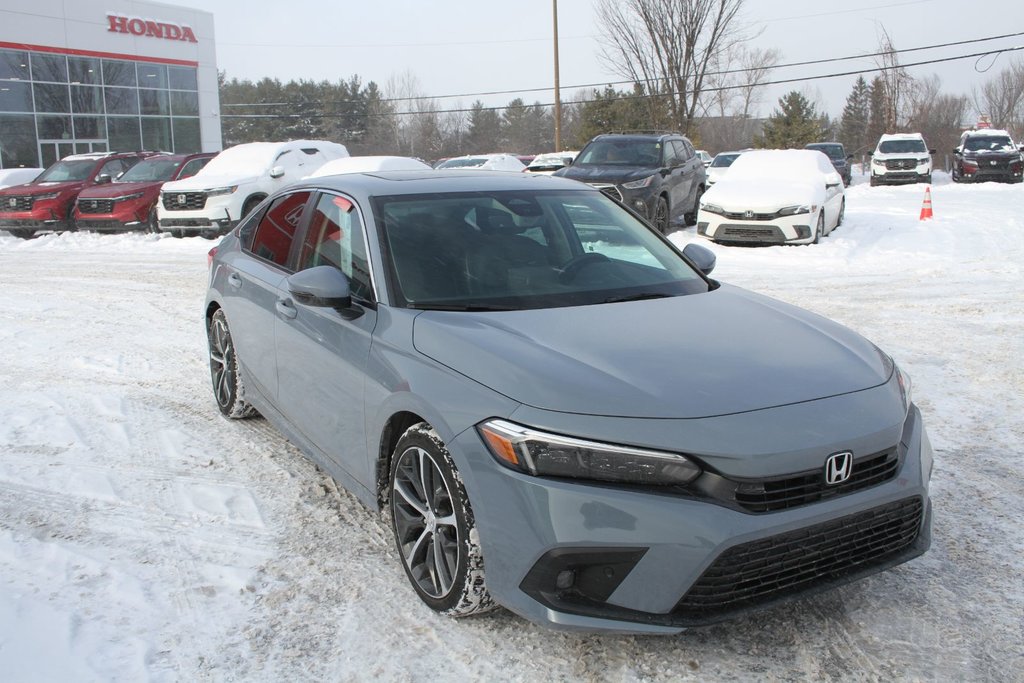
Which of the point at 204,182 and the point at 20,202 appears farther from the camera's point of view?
the point at 20,202

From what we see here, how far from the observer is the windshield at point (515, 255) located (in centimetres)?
374

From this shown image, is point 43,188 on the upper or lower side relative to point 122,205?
upper

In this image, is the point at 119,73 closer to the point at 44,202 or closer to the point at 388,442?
the point at 44,202

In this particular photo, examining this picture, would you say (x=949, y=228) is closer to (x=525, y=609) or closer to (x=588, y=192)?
(x=588, y=192)

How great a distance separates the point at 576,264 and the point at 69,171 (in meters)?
19.9

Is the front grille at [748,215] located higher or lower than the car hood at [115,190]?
lower

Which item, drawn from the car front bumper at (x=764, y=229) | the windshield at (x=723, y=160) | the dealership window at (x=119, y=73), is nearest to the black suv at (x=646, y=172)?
the car front bumper at (x=764, y=229)

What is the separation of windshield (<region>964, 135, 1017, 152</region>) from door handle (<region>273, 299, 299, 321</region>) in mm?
31245

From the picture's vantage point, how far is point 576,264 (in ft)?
13.4

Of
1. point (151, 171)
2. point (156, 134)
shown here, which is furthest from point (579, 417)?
point (156, 134)

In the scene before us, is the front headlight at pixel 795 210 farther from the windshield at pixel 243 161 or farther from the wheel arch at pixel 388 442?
the wheel arch at pixel 388 442

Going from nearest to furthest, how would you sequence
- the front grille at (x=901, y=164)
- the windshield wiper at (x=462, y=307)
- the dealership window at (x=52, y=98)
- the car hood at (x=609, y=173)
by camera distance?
the windshield wiper at (x=462, y=307)
the car hood at (x=609, y=173)
the front grille at (x=901, y=164)
the dealership window at (x=52, y=98)

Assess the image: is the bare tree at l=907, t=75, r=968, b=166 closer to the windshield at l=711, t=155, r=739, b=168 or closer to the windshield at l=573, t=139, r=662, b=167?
the windshield at l=711, t=155, r=739, b=168

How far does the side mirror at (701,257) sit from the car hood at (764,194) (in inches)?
365
